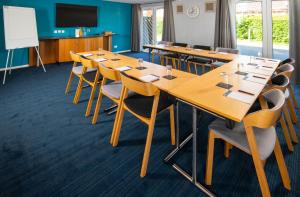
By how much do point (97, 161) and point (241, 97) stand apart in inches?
59.4

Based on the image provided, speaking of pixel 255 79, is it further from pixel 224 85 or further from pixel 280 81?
pixel 224 85

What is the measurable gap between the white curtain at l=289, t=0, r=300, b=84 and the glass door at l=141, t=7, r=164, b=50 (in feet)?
15.9

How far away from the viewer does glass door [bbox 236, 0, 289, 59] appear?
16.3 feet

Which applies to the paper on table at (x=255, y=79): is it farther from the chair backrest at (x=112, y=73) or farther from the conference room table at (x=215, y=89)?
the chair backrest at (x=112, y=73)

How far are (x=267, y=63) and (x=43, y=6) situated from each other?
636 cm

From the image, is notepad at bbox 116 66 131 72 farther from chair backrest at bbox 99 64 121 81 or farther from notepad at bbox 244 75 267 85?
notepad at bbox 244 75 267 85

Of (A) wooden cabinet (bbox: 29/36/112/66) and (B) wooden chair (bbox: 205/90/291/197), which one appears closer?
(B) wooden chair (bbox: 205/90/291/197)

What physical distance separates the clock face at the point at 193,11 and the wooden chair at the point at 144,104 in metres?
5.54

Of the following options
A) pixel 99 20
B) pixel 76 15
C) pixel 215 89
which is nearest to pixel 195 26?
pixel 99 20

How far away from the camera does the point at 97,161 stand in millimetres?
2014

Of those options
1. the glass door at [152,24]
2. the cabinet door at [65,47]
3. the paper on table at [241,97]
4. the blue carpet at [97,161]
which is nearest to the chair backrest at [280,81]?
the paper on table at [241,97]

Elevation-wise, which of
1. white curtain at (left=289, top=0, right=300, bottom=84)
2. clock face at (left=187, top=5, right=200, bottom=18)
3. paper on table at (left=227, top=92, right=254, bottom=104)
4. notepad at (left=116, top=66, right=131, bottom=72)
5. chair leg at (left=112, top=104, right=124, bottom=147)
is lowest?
chair leg at (left=112, top=104, right=124, bottom=147)

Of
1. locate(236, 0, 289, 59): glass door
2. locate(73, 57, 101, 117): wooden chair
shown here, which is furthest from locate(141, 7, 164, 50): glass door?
locate(73, 57, 101, 117): wooden chair

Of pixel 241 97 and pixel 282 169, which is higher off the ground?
pixel 241 97
